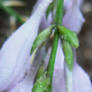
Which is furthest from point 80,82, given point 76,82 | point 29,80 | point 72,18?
point 72,18

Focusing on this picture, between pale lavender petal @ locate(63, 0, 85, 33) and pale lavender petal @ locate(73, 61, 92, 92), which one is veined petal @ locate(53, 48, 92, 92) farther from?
pale lavender petal @ locate(63, 0, 85, 33)

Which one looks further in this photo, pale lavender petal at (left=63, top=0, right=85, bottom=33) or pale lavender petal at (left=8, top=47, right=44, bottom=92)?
pale lavender petal at (left=63, top=0, right=85, bottom=33)

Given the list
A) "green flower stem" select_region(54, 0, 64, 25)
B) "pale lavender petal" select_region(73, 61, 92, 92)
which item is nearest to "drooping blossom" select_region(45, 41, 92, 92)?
"pale lavender petal" select_region(73, 61, 92, 92)

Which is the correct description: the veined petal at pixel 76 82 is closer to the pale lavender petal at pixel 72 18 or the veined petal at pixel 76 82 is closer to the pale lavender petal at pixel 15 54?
the pale lavender petal at pixel 15 54

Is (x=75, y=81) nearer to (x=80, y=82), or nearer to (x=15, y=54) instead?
(x=80, y=82)

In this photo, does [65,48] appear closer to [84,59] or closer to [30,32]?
[30,32]

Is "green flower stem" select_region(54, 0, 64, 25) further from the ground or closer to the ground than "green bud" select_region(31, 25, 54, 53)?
further from the ground

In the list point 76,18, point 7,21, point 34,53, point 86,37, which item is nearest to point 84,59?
point 86,37

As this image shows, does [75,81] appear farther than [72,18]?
No
